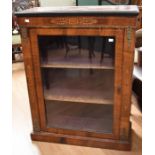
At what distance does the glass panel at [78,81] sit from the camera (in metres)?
1.49

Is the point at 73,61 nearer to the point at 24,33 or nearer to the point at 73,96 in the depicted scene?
the point at 73,96

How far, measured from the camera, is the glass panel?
4.89 feet

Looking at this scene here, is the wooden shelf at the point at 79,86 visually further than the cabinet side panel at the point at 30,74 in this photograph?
Yes

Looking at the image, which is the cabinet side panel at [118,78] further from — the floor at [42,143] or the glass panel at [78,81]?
the floor at [42,143]

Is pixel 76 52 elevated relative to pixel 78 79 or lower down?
elevated

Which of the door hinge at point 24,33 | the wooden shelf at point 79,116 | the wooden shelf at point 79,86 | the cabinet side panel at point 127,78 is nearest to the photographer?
the cabinet side panel at point 127,78

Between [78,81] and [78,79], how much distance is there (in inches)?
0.8

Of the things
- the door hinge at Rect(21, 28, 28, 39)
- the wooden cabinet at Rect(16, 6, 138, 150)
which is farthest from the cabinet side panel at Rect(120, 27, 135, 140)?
the door hinge at Rect(21, 28, 28, 39)

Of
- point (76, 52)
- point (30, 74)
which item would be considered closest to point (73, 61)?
point (76, 52)

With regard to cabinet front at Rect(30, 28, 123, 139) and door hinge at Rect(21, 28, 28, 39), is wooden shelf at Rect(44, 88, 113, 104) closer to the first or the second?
cabinet front at Rect(30, 28, 123, 139)

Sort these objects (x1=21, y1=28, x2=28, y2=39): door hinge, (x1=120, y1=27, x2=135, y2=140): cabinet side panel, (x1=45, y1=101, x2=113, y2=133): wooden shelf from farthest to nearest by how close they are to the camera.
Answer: (x1=45, y1=101, x2=113, y2=133): wooden shelf
(x1=21, y1=28, x2=28, y2=39): door hinge
(x1=120, y1=27, x2=135, y2=140): cabinet side panel

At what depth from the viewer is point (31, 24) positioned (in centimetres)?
143

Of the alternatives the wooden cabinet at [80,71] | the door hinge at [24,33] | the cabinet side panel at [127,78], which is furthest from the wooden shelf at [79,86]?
the door hinge at [24,33]

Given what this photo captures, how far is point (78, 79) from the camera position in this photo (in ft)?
5.49
